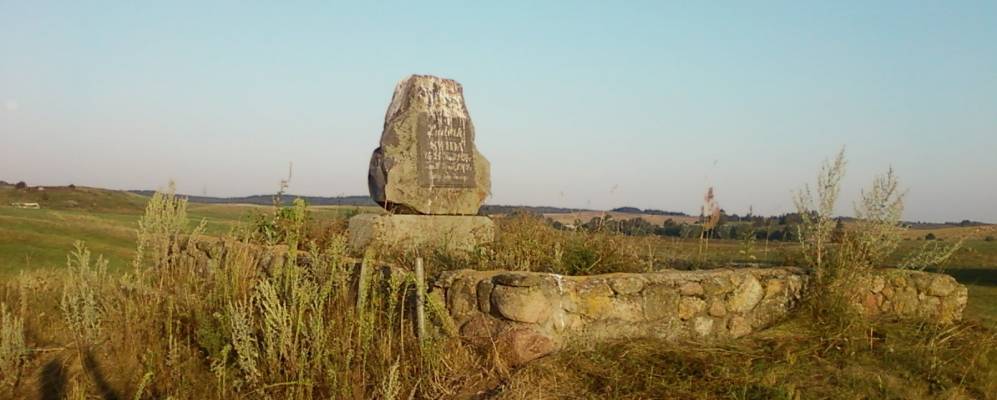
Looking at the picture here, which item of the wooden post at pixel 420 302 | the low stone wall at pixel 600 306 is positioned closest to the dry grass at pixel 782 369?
the low stone wall at pixel 600 306

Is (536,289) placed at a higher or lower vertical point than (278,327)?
higher

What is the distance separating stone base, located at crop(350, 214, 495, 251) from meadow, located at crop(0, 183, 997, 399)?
342 mm

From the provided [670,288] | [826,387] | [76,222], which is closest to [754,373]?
[826,387]

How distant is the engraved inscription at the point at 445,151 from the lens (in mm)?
8914

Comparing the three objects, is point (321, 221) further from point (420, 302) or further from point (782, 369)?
point (782, 369)

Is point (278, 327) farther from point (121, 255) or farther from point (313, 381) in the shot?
point (121, 255)

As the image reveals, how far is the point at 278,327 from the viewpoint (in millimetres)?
5082

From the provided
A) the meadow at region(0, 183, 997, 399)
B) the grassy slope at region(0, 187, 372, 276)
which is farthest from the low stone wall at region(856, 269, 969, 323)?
the grassy slope at region(0, 187, 372, 276)

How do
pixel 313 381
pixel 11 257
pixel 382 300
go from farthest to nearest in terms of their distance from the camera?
pixel 11 257
pixel 382 300
pixel 313 381

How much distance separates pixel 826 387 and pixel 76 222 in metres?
25.7

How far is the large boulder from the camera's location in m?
8.73

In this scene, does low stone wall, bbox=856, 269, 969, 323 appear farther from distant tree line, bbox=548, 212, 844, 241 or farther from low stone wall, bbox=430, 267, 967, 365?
distant tree line, bbox=548, 212, 844, 241

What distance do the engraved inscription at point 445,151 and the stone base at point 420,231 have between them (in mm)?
485

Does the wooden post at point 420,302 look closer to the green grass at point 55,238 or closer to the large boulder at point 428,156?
the large boulder at point 428,156
